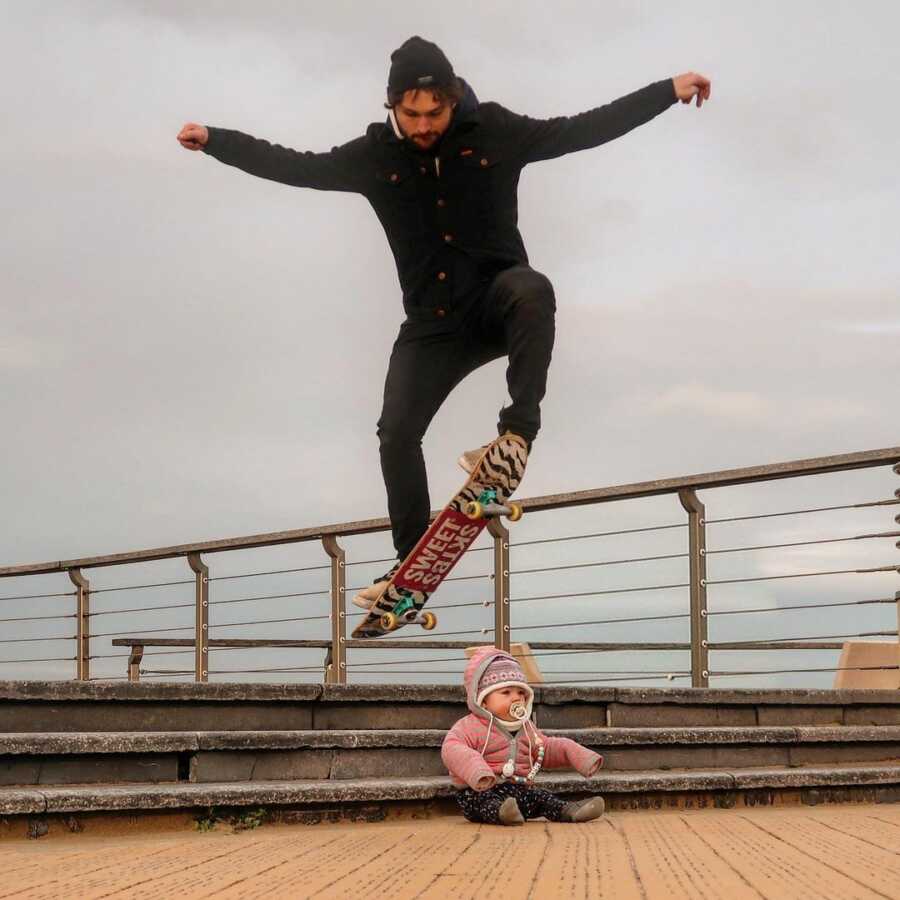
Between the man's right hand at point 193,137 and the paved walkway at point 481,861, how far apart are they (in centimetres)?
270

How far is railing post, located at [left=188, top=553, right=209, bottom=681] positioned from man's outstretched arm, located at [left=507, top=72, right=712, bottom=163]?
4.80m

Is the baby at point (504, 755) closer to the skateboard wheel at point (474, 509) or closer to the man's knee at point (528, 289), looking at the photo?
the skateboard wheel at point (474, 509)

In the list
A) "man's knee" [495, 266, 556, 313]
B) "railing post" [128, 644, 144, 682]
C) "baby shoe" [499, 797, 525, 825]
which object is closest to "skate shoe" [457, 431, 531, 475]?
"man's knee" [495, 266, 556, 313]

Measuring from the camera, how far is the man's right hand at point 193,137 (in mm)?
5551

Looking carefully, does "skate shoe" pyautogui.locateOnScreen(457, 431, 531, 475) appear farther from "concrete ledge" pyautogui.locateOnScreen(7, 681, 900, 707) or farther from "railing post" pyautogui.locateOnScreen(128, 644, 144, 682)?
"railing post" pyautogui.locateOnScreen(128, 644, 144, 682)

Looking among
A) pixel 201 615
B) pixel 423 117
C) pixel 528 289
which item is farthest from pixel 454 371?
pixel 201 615

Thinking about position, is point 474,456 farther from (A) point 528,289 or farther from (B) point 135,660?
(B) point 135,660

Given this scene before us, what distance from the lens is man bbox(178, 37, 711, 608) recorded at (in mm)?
5488

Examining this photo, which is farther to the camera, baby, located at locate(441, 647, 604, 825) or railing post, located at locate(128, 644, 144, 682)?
railing post, located at locate(128, 644, 144, 682)

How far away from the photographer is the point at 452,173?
5617 millimetres

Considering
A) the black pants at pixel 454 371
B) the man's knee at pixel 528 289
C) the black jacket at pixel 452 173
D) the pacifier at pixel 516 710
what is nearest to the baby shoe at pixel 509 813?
the pacifier at pixel 516 710

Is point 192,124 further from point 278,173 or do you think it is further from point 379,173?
point 379,173

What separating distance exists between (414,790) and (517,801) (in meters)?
0.38

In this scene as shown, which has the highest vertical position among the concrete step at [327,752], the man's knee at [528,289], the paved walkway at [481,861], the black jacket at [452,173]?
the black jacket at [452,173]
